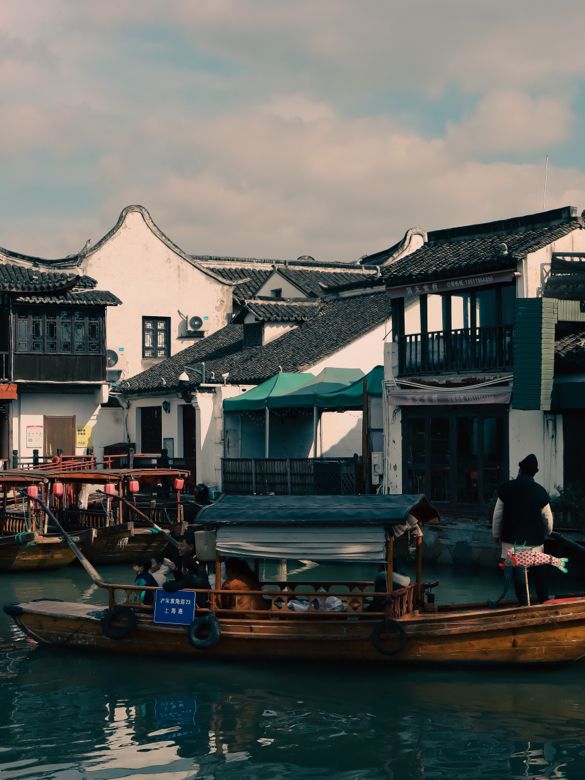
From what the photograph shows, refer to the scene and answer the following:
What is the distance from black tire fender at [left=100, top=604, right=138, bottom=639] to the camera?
15812 mm

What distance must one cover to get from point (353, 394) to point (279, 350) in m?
8.22

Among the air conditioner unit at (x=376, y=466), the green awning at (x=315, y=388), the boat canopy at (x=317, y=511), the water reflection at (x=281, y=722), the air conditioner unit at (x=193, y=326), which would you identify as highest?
the air conditioner unit at (x=193, y=326)

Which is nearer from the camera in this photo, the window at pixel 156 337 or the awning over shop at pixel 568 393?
the awning over shop at pixel 568 393

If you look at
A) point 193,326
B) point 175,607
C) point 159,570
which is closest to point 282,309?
point 193,326

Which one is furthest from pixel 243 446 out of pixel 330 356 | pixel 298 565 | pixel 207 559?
pixel 207 559

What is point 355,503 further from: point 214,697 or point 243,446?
point 243,446

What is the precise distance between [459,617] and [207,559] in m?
3.64

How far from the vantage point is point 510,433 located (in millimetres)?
23594

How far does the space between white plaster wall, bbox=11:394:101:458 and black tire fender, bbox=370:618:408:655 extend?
21.6m

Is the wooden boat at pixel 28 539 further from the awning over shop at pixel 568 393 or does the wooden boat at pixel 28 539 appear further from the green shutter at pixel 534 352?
the awning over shop at pixel 568 393

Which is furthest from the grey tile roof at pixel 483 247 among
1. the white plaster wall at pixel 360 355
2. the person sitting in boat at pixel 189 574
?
the person sitting in boat at pixel 189 574

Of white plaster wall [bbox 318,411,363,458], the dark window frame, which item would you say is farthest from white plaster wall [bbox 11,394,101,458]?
the dark window frame

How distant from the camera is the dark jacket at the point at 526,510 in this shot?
1488 centimetres

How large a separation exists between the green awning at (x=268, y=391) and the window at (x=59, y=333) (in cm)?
640
